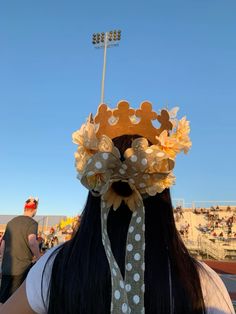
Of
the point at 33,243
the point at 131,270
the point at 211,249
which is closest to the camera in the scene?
the point at 131,270

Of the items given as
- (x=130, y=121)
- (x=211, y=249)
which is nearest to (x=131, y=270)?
(x=130, y=121)

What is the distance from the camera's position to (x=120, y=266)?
1.25 metres

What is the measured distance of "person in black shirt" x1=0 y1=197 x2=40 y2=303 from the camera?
4.34 m

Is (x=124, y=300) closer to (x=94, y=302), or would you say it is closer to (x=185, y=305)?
(x=94, y=302)

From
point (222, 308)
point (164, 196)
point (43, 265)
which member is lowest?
point (222, 308)

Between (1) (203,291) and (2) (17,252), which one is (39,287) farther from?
(2) (17,252)

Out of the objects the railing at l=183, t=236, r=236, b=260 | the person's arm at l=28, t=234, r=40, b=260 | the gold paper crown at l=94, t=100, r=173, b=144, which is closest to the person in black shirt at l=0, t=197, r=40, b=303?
the person's arm at l=28, t=234, r=40, b=260

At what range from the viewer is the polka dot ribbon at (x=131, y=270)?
3.88 ft

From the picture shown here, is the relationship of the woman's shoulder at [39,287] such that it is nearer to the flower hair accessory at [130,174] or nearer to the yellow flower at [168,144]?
the flower hair accessory at [130,174]

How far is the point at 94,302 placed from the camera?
3.93ft

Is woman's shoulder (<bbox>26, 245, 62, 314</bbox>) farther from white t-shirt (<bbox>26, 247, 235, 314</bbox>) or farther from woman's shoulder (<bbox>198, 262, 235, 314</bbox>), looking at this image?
woman's shoulder (<bbox>198, 262, 235, 314</bbox>)

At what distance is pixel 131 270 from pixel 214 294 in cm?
32

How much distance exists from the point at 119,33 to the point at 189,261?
2392 cm

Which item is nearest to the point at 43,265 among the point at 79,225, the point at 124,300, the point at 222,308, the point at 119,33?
the point at 79,225
